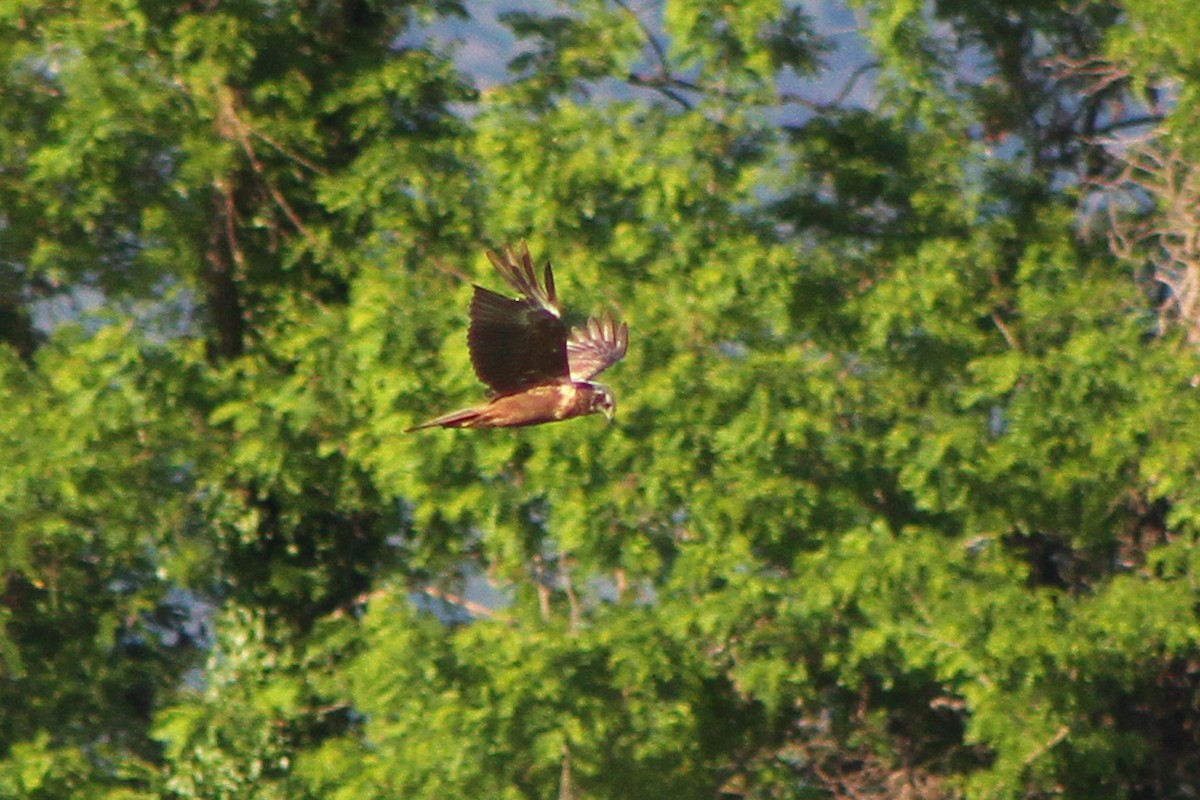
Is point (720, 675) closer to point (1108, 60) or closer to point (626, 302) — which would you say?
point (626, 302)

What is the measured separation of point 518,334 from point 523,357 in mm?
92

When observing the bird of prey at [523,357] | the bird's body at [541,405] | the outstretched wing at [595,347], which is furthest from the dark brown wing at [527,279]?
the outstretched wing at [595,347]

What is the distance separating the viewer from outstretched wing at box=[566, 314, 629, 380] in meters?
7.48

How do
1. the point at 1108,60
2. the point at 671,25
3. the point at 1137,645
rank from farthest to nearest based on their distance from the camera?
the point at 1108,60 < the point at 671,25 < the point at 1137,645

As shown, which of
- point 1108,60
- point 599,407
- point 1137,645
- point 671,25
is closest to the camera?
point 599,407

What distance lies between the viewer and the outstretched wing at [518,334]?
652 cm

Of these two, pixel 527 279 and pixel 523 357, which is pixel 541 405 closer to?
pixel 523 357

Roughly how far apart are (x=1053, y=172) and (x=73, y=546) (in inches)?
205

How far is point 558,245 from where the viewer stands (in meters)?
10.4

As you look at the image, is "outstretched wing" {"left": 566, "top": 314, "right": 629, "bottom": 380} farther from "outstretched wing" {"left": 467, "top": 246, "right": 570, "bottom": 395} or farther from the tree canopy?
the tree canopy

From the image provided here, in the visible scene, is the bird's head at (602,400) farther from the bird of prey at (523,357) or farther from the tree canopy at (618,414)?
the tree canopy at (618,414)

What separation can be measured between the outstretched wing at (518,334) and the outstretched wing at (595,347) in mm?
577

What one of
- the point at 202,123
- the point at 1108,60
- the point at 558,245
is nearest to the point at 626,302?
the point at 558,245

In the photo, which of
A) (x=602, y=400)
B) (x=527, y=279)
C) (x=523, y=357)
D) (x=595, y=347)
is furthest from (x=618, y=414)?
(x=527, y=279)
